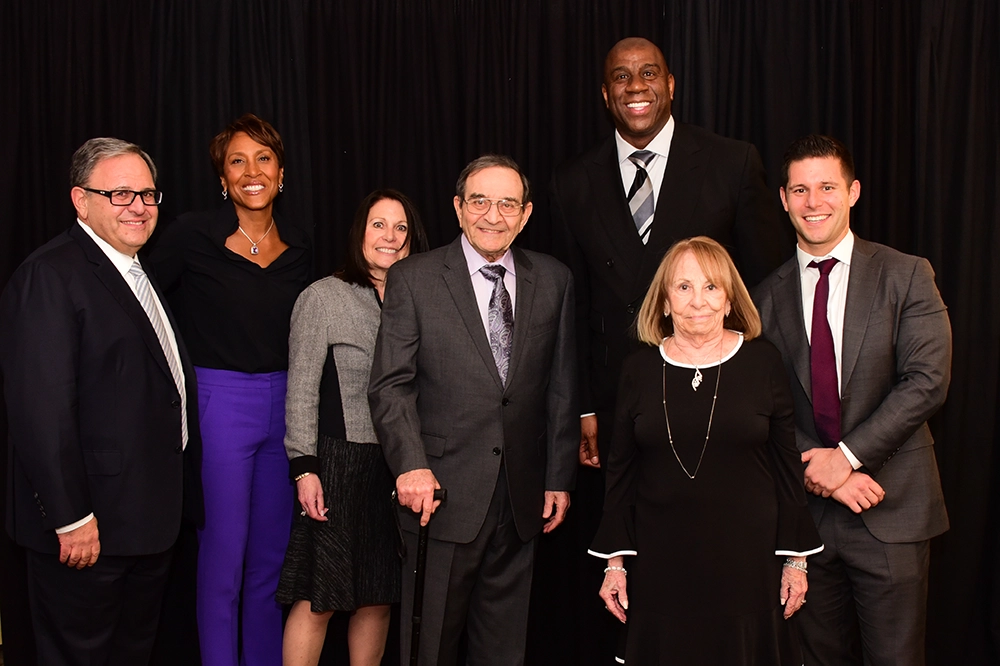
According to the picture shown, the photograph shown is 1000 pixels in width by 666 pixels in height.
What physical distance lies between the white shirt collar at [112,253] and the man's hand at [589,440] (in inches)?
59.6

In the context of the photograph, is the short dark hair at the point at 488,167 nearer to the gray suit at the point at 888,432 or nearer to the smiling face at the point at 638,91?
the smiling face at the point at 638,91

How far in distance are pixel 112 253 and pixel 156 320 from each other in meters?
0.23

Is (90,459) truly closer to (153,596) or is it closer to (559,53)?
(153,596)

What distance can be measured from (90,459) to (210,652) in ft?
3.08

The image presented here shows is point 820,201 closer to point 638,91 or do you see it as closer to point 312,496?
point 638,91

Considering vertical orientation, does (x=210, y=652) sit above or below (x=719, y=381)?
below

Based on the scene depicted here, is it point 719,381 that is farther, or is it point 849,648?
point 849,648

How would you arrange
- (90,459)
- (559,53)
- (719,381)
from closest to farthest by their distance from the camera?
(719,381)
(90,459)
(559,53)

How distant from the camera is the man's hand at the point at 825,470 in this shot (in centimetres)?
242

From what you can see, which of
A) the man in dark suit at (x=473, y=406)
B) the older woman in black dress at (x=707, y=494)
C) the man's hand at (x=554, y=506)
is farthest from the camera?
the man's hand at (x=554, y=506)

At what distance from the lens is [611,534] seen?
234 cm

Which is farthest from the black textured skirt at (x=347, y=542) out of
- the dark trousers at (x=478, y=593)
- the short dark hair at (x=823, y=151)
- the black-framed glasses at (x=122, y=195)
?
the short dark hair at (x=823, y=151)

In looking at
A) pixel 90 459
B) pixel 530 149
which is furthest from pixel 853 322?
pixel 90 459

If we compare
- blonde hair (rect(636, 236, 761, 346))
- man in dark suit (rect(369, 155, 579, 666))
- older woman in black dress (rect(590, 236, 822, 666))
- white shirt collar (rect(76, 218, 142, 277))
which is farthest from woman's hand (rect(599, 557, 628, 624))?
white shirt collar (rect(76, 218, 142, 277))
